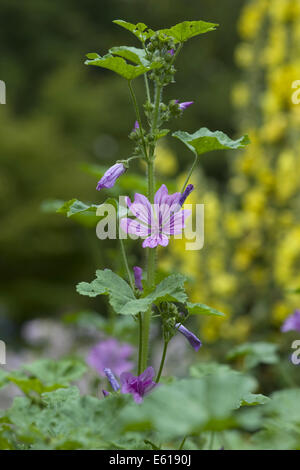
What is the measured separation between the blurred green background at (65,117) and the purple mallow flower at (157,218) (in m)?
0.61

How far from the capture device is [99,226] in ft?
2.06

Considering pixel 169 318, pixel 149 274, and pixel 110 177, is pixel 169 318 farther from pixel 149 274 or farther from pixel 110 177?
pixel 110 177

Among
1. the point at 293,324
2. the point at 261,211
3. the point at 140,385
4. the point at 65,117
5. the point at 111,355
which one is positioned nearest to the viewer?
the point at 140,385

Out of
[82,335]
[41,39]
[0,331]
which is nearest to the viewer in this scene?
[82,335]

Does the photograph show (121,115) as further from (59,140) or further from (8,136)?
(8,136)

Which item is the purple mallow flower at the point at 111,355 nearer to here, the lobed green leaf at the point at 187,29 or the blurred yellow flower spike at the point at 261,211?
the blurred yellow flower spike at the point at 261,211

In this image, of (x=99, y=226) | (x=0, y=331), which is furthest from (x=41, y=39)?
(x=99, y=226)

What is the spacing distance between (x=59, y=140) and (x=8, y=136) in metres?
0.63

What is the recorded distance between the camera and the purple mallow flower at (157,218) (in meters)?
0.54

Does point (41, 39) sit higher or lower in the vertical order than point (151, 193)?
higher

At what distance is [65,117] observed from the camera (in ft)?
19.4

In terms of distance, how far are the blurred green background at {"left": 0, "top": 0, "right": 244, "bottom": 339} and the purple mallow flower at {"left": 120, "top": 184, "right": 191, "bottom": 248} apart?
615 millimetres

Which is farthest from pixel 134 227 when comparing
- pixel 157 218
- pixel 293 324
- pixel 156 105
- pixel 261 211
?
pixel 261 211

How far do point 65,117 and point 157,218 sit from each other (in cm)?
559
